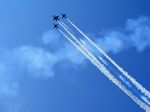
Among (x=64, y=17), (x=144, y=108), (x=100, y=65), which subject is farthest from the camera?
(x=64, y=17)

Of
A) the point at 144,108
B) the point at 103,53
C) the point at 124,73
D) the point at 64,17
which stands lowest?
the point at 144,108

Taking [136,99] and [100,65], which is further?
[100,65]

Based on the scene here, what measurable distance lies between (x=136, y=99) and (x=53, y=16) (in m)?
43.0

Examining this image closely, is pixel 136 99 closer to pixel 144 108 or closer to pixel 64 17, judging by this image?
pixel 144 108

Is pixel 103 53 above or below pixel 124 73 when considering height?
above

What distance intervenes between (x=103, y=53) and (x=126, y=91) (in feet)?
41.9

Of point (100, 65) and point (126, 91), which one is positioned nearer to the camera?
point (126, 91)

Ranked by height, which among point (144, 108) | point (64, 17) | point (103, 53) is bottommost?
point (144, 108)

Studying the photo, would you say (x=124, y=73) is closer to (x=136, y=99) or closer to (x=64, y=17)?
(x=136, y=99)

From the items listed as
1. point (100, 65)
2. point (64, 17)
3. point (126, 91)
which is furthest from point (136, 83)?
point (64, 17)

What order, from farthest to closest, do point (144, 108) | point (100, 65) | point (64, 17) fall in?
point (64, 17) → point (100, 65) → point (144, 108)

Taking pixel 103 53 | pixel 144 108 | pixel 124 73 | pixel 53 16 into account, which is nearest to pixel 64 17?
pixel 53 16

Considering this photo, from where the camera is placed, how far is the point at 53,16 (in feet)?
426

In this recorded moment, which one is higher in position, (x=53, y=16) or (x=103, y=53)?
(x=53, y=16)
